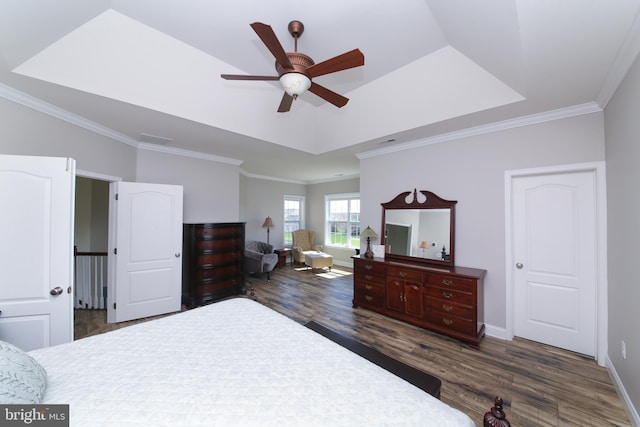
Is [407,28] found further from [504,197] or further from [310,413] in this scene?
[310,413]

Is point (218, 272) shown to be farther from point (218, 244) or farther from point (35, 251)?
point (35, 251)

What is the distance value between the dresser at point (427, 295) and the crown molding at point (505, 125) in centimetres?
175

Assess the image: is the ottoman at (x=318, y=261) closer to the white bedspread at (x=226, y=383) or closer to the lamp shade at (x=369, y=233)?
the lamp shade at (x=369, y=233)

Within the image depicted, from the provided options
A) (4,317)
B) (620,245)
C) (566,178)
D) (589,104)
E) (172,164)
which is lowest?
(4,317)

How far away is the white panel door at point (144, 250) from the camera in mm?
3332

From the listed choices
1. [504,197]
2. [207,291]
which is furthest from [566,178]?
[207,291]

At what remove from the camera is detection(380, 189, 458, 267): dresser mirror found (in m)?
3.39

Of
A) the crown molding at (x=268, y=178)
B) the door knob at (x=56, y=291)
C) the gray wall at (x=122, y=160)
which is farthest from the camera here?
the crown molding at (x=268, y=178)

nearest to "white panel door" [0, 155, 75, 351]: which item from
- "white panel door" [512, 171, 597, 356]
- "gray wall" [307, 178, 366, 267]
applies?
"white panel door" [512, 171, 597, 356]

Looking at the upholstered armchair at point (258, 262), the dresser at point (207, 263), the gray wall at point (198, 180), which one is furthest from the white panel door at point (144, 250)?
the upholstered armchair at point (258, 262)

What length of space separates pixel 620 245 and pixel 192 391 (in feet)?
10.7

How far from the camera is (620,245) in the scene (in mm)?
2053

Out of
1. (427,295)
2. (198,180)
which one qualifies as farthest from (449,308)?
(198,180)

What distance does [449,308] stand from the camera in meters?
2.94
